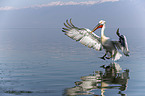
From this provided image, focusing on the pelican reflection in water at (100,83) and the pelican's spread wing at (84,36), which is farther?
the pelican's spread wing at (84,36)

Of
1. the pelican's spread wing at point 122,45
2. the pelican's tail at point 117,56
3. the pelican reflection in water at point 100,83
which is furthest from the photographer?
the pelican's tail at point 117,56

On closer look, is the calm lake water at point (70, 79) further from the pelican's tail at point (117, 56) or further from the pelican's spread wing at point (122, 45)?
the pelican's spread wing at point (122, 45)

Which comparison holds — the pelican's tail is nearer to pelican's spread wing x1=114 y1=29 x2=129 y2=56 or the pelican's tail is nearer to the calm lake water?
the calm lake water

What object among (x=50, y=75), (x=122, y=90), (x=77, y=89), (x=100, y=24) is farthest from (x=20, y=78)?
(x=100, y=24)

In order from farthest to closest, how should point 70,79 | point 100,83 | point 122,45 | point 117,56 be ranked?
1. point 117,56
2. point 122,45
3. point 70,79
4. point 100,83

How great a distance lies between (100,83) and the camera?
13.1m

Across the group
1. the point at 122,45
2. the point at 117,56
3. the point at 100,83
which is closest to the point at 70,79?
the point at 100,83

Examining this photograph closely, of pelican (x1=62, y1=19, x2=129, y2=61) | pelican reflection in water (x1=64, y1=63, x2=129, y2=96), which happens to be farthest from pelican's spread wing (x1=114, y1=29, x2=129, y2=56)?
pelican reflection in water (x1=64, y1=63, x2=129, y2=96)

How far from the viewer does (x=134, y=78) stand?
14328 mm

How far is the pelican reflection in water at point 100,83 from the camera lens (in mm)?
11516

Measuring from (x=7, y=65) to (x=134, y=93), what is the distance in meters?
9.12

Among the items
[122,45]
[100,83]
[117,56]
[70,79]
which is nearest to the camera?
[100,83]

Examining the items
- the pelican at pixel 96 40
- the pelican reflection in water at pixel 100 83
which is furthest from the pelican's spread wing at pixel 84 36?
the pelican reflection in water at pixel 100 83

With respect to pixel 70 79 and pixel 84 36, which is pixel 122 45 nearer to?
pixel 84 36
